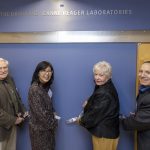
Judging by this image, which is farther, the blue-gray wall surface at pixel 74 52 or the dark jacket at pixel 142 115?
the blue-gray wall surface at pixel 74 52

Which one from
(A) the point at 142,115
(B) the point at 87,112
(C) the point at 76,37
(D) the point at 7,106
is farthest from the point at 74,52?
(A) the point at 142,115

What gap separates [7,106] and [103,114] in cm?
101

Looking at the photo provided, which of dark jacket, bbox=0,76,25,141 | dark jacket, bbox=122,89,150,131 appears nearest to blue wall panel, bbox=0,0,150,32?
dark jacket, bbox=0,76,25,141

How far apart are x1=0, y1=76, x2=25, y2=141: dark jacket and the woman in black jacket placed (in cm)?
75

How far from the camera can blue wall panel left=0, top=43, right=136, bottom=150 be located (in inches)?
124

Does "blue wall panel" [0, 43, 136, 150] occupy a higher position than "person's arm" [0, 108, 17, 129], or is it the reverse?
"blue wall panel" [0, 43, 136, 150]

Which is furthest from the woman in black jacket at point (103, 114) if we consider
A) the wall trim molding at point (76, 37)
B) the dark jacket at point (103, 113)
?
the wall trim molding at point (76, 37)

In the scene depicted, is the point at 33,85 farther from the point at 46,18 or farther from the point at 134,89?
the point at 134,89

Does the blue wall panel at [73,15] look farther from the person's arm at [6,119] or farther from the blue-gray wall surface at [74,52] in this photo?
the person's arm at [6,119]

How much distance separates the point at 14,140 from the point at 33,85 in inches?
29.5

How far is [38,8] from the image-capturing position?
319cm

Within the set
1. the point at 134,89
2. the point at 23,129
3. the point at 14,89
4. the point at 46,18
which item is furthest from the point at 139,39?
the point at 23,129

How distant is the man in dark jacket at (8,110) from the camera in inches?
113

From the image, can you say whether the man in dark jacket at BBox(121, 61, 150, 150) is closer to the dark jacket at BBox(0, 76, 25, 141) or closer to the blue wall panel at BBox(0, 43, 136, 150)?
the blue wall panel at BBox(0, 43, 136, 150)
